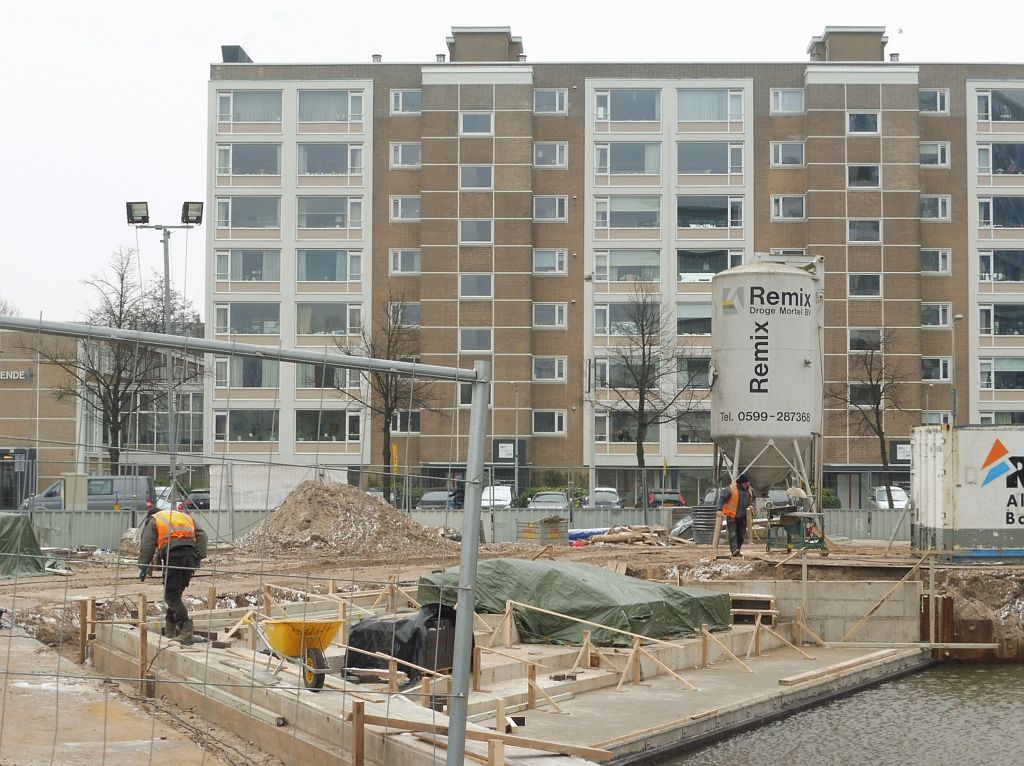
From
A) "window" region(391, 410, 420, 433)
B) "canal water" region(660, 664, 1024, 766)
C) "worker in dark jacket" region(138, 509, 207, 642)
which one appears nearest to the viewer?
"window" region(391, 410, 420, 433)

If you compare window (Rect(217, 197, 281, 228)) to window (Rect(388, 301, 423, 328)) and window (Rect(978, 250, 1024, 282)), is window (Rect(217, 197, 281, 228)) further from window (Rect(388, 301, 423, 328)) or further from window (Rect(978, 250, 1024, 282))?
window (Rect(978, 250, 1024, 282))

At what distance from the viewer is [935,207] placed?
65875 millimetres

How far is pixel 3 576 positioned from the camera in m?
18.6

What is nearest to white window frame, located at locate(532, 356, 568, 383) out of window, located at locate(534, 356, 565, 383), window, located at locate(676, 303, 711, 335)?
window, located at locate(534, 356, 565, 383)

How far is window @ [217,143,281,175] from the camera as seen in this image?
6538 centimetres

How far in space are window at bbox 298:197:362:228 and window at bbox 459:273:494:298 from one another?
6419 mm

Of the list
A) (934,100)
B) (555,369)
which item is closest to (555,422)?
(555,369)

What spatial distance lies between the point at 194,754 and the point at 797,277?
21118mm

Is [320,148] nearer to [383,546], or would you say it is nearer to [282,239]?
[282,239]

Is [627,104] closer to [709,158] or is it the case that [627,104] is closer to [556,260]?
[709,158]

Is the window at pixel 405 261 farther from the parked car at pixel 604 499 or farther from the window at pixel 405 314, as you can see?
the parked car at pixel 604 499

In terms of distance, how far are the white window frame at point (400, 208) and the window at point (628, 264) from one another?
9.77m

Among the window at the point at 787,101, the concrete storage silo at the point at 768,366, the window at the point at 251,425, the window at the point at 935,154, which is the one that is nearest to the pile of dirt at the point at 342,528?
the concrete storage silo at the point at 768,366

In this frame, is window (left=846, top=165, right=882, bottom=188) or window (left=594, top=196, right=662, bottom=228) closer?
window (left=846, top=165, right=882, bottom=188)
